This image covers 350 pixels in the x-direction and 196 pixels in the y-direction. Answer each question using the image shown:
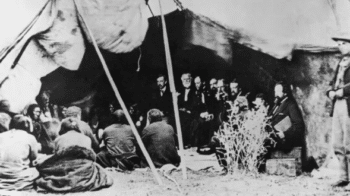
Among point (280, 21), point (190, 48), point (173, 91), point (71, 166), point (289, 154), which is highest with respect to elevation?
point (280, 21)

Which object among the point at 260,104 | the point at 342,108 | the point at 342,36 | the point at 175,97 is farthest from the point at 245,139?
the point at 342,36

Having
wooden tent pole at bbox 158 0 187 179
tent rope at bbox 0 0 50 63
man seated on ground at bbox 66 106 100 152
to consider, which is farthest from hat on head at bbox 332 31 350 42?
tent rope at bbox 0 0 50 63

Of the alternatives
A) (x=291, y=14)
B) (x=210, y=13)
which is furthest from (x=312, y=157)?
(x=210, y=13)

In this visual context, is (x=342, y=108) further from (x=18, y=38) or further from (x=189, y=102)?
(x=18, y=38)

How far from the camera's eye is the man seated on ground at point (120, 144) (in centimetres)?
334

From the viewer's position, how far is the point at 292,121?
3.27 metres

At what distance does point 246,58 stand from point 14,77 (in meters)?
1.92

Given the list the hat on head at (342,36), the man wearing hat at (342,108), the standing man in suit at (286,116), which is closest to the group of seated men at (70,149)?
the standing man in suit at (286,116)

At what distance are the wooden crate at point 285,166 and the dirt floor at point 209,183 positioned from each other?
0.14 feet

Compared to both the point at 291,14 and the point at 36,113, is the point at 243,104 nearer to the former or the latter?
the point at 291,14

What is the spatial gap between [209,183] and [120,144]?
78 cm

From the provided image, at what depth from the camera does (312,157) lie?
327 cm

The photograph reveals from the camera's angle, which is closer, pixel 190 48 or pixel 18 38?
pixel 190 48

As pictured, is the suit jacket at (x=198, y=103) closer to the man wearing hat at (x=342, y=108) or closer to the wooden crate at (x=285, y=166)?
the wooden crate at (x=285, y=166)
